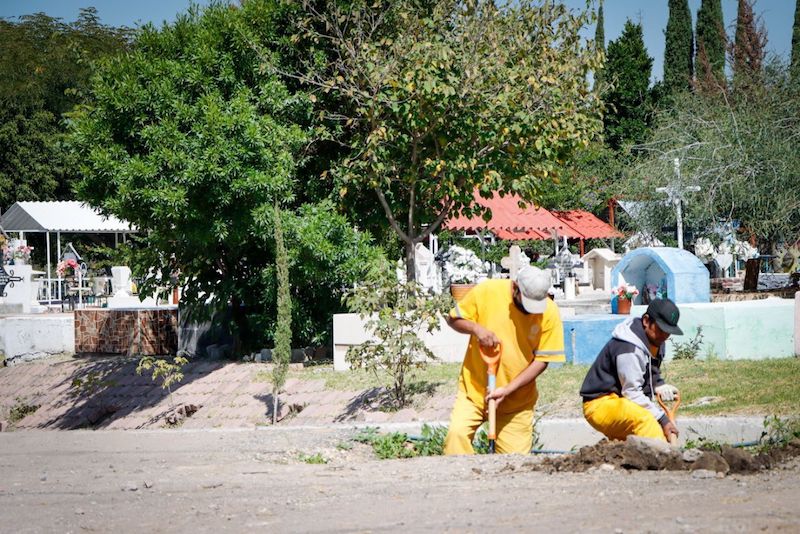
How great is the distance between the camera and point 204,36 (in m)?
15.8

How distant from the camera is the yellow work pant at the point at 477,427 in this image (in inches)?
304

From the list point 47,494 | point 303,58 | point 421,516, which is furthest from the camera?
point 303,58

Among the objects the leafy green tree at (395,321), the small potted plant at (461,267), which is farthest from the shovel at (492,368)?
the small potted plant at (461,267)

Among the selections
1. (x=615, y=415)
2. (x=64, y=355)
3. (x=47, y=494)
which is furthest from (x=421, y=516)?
(x=64, y=355)

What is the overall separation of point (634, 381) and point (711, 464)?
3.09 feet

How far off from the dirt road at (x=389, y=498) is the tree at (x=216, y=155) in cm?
693

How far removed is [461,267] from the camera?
24125 mm

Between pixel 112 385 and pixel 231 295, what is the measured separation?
2.35 metres

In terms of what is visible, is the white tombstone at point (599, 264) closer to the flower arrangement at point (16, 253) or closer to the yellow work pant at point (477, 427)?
the flower arrangement at point (16, 253)

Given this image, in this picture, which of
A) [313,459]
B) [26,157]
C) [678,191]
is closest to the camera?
[313,459]

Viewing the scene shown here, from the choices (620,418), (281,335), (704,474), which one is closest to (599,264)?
(281,335)

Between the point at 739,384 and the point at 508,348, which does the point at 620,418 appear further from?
the point at 739,384

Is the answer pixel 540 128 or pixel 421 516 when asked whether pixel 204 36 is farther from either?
pixel 421 516

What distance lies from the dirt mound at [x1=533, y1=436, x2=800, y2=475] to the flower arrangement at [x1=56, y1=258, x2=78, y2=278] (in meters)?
24.4
